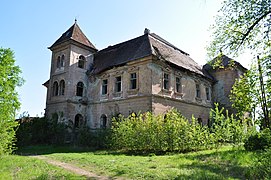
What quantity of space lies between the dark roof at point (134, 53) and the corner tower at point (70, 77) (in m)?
1.69

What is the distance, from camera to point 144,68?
19.6 meters

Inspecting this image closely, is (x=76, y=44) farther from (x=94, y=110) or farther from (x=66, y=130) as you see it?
(x=66, y=130)

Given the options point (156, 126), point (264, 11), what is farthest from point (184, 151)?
point (264, 11)

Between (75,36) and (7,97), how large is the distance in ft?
50.8

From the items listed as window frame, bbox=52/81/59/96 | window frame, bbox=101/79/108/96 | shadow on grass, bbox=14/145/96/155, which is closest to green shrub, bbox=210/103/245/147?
shadow on grass, bbox=14/145/96/155

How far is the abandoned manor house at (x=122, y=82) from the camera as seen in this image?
64.6ft

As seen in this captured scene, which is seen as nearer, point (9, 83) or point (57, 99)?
point (9, 83)

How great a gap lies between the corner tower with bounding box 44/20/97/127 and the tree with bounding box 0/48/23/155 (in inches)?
462

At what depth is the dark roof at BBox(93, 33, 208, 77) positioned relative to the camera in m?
20.4

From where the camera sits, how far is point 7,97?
984 centimetres

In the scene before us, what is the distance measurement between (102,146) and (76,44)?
12125mm

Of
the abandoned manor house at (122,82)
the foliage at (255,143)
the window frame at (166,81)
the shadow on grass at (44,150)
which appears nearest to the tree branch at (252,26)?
the foliage at (255,143)

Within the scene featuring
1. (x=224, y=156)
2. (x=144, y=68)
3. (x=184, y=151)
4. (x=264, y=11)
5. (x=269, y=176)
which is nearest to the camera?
(x=269, y=176)

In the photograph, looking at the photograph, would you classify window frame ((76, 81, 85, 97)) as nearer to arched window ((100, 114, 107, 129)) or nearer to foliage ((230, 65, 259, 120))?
arched window ((100, 114, 107, 129))
